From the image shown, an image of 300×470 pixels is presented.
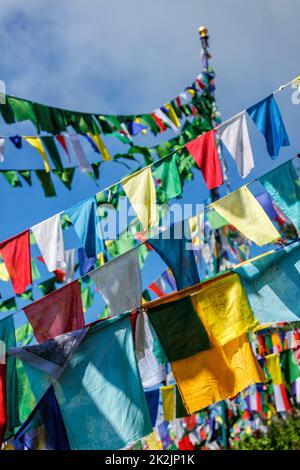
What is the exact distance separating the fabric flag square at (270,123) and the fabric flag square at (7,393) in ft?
12.3

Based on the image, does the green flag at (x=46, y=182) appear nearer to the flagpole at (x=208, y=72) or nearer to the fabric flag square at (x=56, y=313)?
the fabric flag square at (x=56, y=313)

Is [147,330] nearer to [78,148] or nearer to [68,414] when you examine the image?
[68,414]

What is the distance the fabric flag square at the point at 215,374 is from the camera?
4902 millimetres

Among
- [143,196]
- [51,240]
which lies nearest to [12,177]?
[51,240]

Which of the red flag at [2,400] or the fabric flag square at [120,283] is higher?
the fabric flag square at [120,283]

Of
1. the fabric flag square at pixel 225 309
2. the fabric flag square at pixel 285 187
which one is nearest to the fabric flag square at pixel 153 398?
the fabric flag square at pixel 225 309

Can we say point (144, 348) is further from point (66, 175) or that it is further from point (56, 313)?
point (66, 175)

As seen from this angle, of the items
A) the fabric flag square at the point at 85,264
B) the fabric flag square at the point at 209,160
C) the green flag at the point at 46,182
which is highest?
the green flag at the point at 46,182

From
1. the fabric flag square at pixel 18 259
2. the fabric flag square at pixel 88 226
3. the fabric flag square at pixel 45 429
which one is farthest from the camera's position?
the fabric flag square at pixel 88 226

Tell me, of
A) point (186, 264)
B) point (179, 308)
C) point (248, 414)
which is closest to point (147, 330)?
point (179, 308)

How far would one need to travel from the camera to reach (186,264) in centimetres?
540

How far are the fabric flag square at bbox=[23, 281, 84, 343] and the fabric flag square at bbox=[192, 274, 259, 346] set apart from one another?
4.01 feet

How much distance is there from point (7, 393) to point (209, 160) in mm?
3552

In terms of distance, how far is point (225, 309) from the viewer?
16.9 feet
